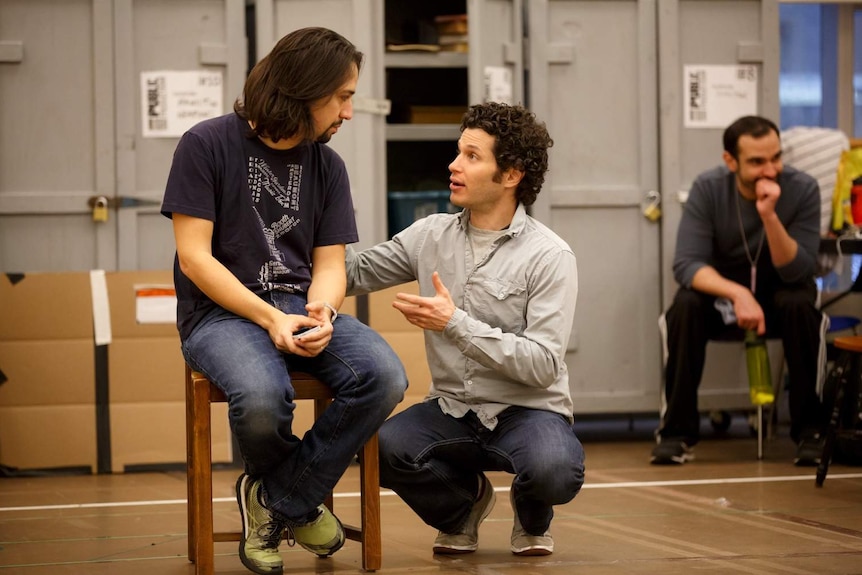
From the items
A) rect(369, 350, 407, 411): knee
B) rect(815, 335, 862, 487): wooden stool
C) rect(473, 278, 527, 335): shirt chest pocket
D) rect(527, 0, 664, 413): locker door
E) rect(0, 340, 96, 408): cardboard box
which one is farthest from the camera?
rect(527, 0, 664, 413): locker door

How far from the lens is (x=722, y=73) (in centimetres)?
498

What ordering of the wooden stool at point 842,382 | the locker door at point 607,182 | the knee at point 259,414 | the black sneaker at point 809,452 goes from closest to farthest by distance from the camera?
the knee at point 259,414
the wooden stool at point 842,382
the black sneaker at point 809,452
the locker door at point 607,182

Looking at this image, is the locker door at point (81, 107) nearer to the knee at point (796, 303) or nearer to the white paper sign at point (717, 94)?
the white paper sign at point (717, 94)

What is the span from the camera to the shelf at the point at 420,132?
475cm

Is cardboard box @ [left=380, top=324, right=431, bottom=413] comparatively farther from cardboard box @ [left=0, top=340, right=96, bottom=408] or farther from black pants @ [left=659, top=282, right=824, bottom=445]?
cardboard box @ [left=0, top=340, right=96, bottom=408]

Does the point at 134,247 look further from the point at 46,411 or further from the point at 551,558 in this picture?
the point at 551,558

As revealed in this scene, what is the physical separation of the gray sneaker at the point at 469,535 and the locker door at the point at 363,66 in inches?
Answer: 70.9

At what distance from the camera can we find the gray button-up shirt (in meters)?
2.72

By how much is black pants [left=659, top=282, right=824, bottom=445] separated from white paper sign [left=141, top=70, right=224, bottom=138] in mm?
1901

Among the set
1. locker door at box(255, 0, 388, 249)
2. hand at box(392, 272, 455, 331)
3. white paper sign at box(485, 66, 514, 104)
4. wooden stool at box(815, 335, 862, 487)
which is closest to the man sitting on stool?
wooden stool at box(815, 335, 862, 487)

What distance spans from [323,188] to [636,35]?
8.20ft

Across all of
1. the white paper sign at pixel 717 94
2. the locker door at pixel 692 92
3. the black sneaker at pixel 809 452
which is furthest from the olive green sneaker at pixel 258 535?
the white paper sign at pixel 717 94

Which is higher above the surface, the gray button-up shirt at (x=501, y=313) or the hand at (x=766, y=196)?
the hand at (x=766, y=196)

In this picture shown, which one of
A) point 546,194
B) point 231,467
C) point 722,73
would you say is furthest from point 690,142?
point 231,467
